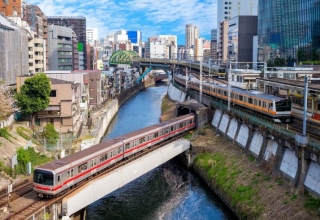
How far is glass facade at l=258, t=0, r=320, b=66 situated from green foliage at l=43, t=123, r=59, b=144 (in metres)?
38.3

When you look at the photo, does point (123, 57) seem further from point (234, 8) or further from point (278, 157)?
point (278, 157)

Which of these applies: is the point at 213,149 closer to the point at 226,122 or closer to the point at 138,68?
the point at 226,122

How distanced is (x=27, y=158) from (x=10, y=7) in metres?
48.0

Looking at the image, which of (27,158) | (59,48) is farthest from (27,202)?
(59,48)

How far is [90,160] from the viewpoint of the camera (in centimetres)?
2430

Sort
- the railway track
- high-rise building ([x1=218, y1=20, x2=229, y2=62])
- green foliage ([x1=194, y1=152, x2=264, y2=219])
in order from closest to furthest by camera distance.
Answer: the railway track < green foliage ([x1=194, y1=152, x2=264, y2=219]) < high-rise building ([x1=218, y1=20, x2=229, y2=62])

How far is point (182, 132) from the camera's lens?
1510 inches

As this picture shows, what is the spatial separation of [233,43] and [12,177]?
231 ft

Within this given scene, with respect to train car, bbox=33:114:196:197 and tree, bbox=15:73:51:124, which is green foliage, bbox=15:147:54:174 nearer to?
train car, bbox=33:114:196:197

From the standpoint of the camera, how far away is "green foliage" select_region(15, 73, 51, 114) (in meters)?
35.4

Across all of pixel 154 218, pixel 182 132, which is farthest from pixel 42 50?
pixel 154 218

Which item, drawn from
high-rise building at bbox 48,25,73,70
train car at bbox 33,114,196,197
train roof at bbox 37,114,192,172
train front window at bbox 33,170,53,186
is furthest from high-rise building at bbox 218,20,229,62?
train front window at bbox 33,170,53,186

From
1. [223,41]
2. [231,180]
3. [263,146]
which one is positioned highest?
[223,41]

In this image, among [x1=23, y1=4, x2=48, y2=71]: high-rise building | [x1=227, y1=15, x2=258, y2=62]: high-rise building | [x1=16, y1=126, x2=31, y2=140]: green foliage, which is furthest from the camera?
[x1=227, y1=15, x2=258, y2=62]: high-rise building
